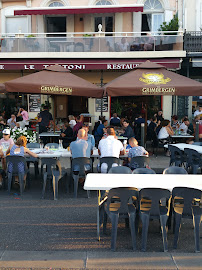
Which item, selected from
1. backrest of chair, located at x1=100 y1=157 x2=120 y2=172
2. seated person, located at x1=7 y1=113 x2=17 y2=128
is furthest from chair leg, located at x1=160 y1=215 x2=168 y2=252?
seated person, located at x1=7 y1=113 x2=17 y2=128

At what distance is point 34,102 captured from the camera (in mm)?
20062

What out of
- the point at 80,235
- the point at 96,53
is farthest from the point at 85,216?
the point at 96,53

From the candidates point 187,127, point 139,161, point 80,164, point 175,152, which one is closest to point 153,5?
point 187,127

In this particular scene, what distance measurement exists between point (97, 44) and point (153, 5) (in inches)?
172

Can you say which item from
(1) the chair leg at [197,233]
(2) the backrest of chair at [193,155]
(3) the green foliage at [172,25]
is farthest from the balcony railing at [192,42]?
(1) the chair leg at [197,233]

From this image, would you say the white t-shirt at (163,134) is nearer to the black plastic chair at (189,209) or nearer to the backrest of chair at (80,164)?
the backrest of chair at (80,164)

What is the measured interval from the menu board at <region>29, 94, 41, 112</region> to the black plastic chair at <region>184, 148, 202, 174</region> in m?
11.9

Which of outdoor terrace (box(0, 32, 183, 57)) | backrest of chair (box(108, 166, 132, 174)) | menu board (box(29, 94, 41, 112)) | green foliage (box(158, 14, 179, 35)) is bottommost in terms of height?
backrest of chair (box(108, 166, 132, 174))

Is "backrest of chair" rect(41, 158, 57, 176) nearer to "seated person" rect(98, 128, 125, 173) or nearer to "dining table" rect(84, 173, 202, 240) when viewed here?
"seated person" rect(98, 128, 125, 173)

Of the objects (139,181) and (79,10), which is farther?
(79,10)

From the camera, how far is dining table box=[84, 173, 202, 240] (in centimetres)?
585

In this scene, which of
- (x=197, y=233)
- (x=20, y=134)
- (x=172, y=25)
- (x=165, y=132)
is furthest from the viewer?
(x=172, y=25)

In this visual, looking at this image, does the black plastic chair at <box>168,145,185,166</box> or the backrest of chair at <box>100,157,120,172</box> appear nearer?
the backrest of chair at <box>100,157,120,172</box>

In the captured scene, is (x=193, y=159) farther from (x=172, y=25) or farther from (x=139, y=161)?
(x=172, y=25)
